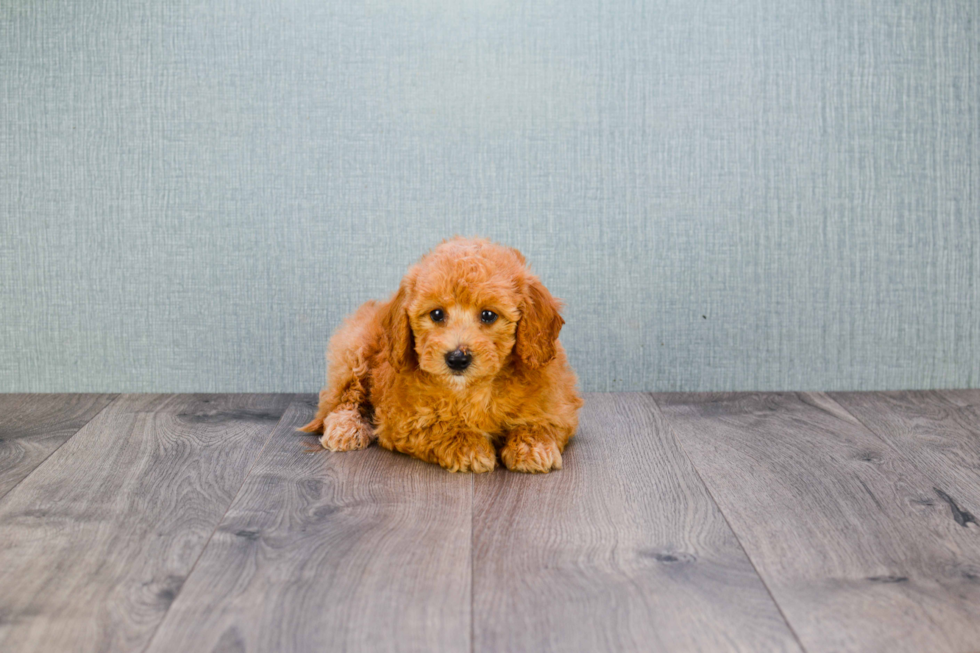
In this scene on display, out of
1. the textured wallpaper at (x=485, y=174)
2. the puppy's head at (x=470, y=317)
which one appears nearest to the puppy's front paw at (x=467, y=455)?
the puppy's head at (x=470, y=317)

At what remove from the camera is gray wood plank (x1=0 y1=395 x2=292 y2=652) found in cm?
121

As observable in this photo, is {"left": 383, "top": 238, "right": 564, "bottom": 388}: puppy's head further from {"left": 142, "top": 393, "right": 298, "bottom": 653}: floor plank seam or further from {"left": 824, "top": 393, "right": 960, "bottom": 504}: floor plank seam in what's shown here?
{"left": 824, "top": 393, "right": 960, "bottom": 504}: floor plank seam

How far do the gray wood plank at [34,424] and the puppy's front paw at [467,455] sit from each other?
2.94 feet

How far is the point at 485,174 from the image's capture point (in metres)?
2.43

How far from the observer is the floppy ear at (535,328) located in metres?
1.75

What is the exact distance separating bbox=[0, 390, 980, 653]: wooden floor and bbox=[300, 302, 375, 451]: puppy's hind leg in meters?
0.05

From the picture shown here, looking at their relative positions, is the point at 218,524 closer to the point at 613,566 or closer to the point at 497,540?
the point at 497,540

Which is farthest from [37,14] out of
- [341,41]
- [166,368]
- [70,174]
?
[166,368]

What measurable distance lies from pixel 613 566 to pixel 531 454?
46cm

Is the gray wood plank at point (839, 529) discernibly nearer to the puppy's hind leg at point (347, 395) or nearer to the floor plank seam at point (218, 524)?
the puppy's hind leg at point (347, 395)

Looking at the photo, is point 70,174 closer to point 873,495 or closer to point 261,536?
point 261,536

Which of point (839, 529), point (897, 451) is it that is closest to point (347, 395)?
point (839, 529)

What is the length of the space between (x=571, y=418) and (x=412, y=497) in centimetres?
44

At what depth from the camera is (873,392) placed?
255 cm
